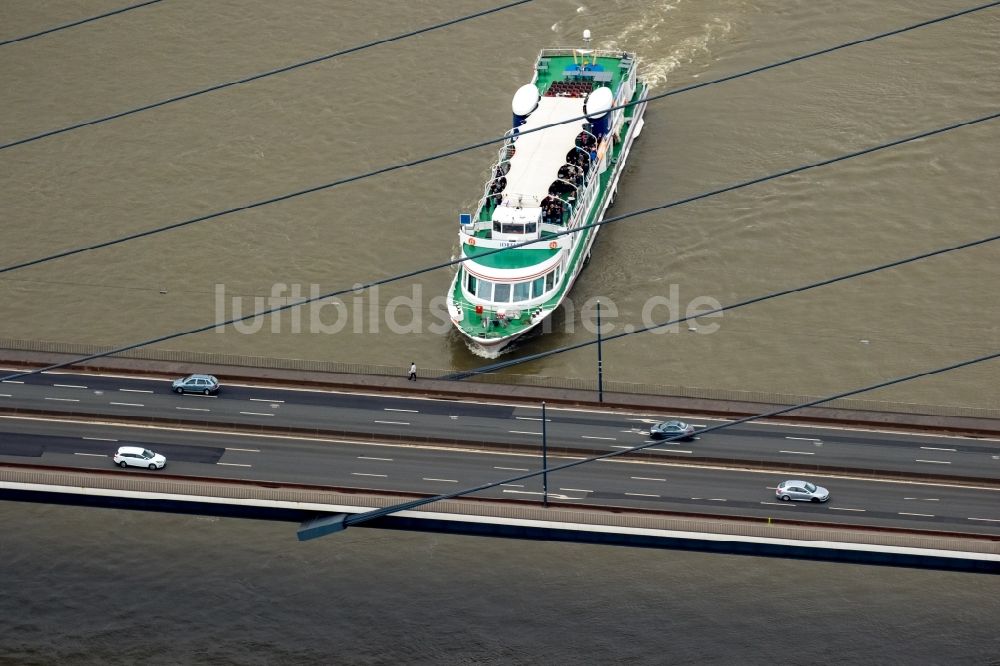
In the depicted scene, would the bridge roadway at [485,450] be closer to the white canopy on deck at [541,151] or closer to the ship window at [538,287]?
the ship window at [538,287]

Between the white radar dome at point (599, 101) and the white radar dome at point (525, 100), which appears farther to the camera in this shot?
the white radar dome at point (525, 100)

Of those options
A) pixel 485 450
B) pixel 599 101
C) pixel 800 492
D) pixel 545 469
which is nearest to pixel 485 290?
pixel 599 101

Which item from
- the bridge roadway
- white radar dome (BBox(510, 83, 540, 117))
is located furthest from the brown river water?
the bridge roadway

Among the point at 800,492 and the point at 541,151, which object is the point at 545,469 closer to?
the point at 800,492

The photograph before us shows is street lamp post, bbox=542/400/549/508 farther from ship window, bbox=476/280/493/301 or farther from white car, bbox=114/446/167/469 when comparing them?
ship window, bbox=476/280/493/301

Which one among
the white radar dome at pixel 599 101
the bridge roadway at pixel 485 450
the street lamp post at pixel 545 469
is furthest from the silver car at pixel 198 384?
the white radar dome at pixel 599 101
